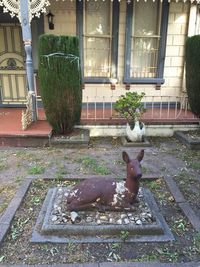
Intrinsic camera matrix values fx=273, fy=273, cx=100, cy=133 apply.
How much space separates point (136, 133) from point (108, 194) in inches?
106

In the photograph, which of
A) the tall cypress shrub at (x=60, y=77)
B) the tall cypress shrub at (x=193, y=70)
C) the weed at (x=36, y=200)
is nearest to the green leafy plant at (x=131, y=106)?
the tall cypress shrub at (x=60, y=77)

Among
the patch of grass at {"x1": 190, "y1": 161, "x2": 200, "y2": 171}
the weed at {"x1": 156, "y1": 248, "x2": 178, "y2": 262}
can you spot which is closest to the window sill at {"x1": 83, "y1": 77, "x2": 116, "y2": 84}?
the patch of grass at {"x1": 190, "y1": 161, "x2": 200, "y2": 171}

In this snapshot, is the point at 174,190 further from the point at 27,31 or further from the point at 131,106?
the point at 27,31

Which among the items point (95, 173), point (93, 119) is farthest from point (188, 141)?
point (95, 173)

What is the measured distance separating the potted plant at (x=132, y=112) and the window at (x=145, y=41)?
1.70m

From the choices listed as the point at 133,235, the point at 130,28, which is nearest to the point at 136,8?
the point at 130,28

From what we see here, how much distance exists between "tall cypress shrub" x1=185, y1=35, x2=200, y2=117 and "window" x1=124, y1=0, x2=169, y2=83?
119 centimetres

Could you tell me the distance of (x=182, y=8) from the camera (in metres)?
6.68

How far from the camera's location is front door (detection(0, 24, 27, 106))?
695 centimetres

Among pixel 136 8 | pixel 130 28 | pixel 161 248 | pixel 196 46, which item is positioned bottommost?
pixel 161 248

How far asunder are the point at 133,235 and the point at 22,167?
239 cm

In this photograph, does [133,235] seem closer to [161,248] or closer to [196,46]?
[161,248]

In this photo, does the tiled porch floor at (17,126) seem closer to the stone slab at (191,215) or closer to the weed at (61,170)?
the weed at (61,170)

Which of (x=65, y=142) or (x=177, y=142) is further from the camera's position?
(x=177, y=142)
